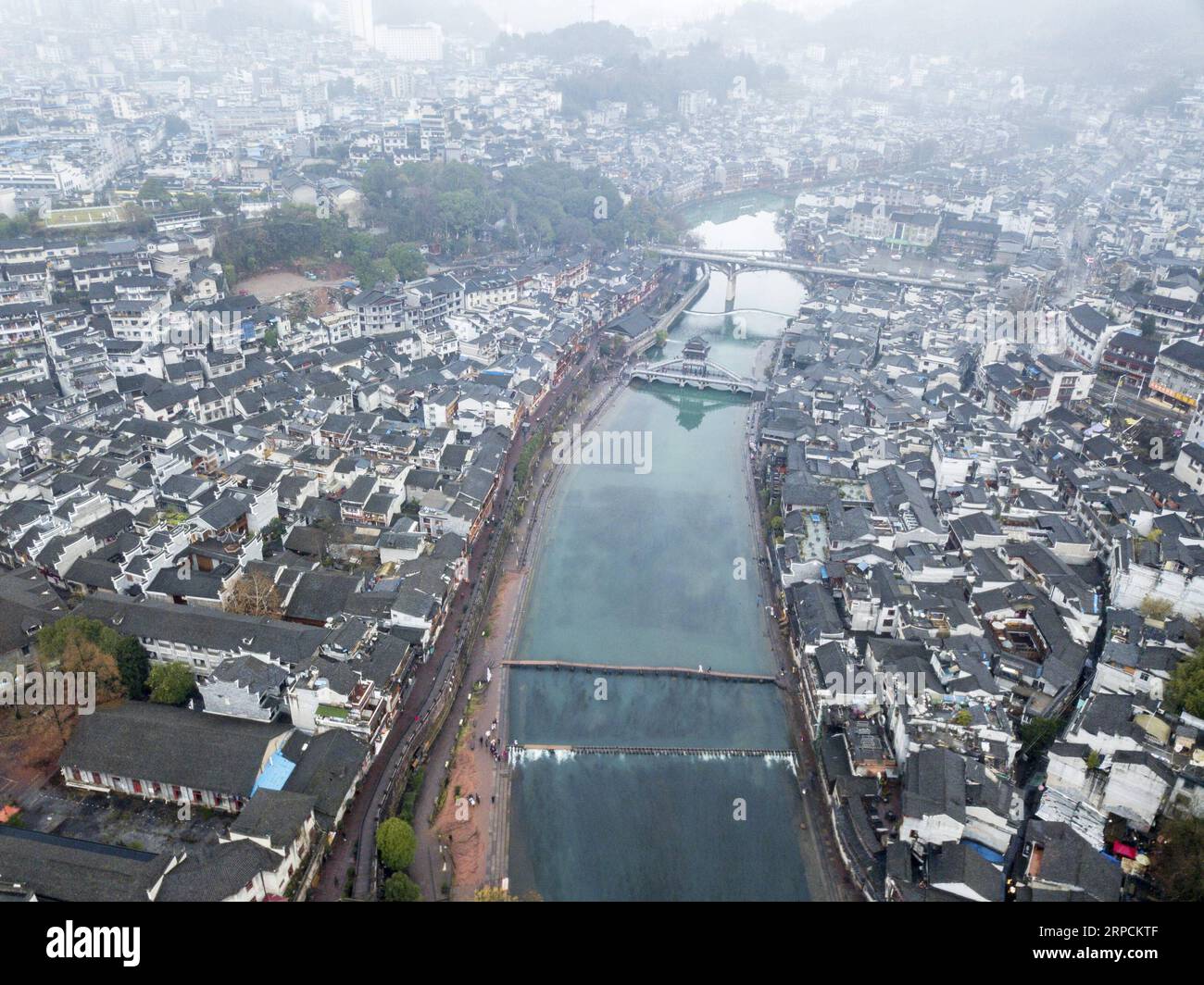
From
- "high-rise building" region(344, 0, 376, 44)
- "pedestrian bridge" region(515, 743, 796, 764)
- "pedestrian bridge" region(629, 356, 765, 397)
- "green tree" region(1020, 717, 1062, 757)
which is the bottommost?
"pedestrian bridge" region(515, 743, 796, 764)

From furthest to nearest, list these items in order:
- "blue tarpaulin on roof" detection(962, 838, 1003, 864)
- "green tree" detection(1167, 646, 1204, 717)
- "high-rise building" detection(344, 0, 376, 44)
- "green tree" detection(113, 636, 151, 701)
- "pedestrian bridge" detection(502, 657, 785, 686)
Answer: "high-rise building" detection(344, 0, 376, 44) → "pedestrian bridge" detection(502, 657, 785, 686) → "green tree" detection(113, 636, 151, 701) → "green tree" detection(1167, 646, 1204, 717) → "blue tarpaulin on roof" detection(962, 838, 1003, 864)

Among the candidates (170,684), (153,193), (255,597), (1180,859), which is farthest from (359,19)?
(1180,859)

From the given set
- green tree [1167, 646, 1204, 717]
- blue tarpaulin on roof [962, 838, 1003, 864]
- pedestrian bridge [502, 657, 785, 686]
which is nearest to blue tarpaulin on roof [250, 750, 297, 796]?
pedestrian bridge [502, 657, 785, 686]

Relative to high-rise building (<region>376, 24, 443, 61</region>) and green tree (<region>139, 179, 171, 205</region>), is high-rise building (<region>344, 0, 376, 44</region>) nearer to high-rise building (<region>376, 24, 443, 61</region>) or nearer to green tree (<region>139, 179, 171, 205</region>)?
high-rise building (<region>376, 24, 443, 61</region>)

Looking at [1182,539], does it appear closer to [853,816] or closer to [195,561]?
[853,816]

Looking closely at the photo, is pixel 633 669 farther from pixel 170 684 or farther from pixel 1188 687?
pixel 1188 687
